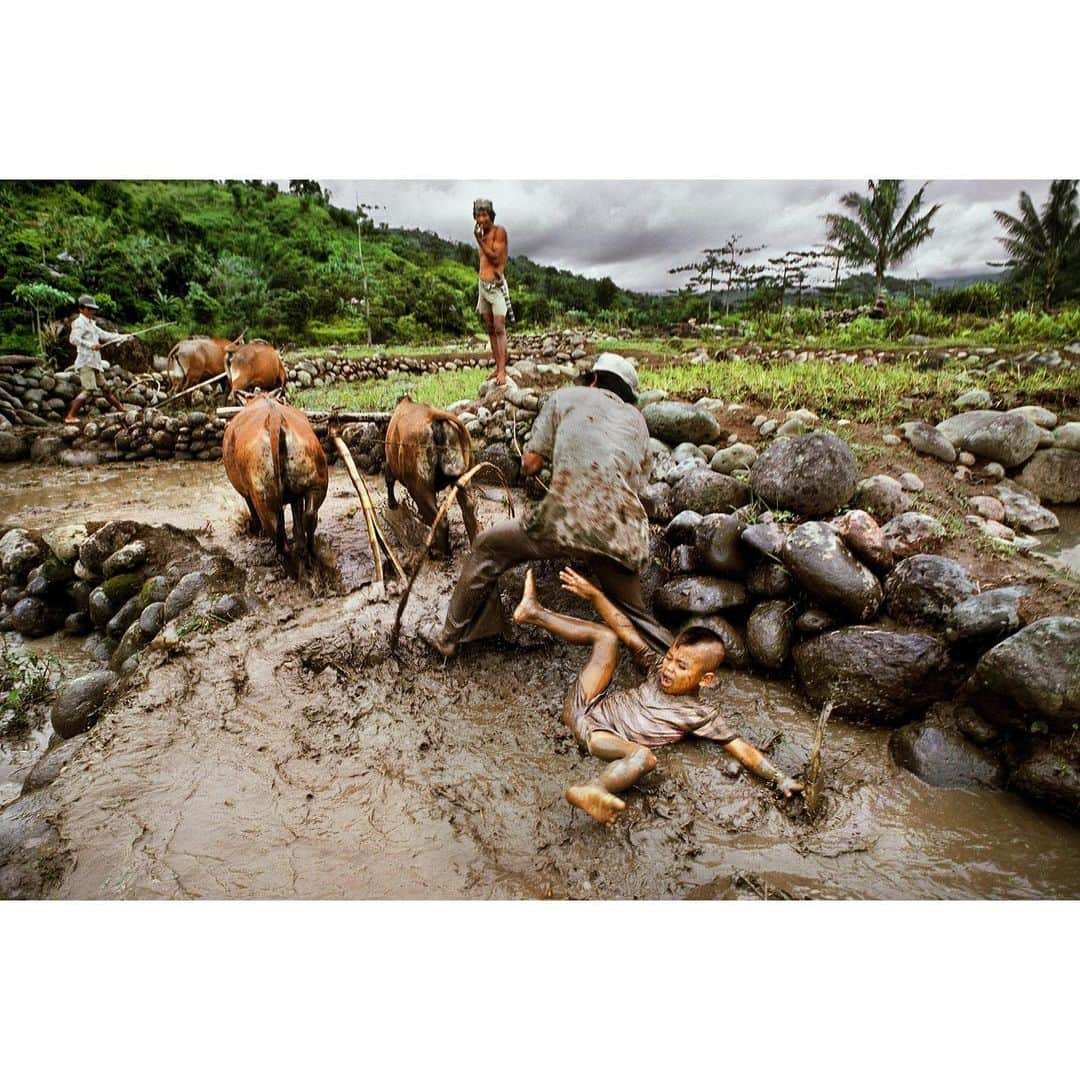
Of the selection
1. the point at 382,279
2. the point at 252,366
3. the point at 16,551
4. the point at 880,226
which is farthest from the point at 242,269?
the point at 880,226

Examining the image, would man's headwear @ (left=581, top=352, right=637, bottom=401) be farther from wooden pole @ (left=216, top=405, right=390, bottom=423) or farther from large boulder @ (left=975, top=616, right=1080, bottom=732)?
large boulder @ (left=975, top=616, right=1080, bottom=732)

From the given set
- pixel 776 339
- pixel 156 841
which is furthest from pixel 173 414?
pixel 776 339

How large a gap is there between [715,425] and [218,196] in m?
2.96

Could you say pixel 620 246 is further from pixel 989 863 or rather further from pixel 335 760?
pixel 989 863

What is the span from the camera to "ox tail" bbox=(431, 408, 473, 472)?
3629 millimetres

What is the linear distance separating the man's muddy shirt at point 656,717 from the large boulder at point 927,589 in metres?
0.92

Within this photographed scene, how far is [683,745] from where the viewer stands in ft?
7.89

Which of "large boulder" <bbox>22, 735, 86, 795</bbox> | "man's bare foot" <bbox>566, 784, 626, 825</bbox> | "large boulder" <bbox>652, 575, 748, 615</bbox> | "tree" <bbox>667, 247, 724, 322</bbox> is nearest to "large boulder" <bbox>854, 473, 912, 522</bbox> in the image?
"large boulder" <bbox>652, 575, 748, 615</bbox>

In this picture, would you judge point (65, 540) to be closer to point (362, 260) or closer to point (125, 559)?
point (125, 559)

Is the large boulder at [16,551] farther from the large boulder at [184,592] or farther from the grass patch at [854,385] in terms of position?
the grass patch at [854,385]

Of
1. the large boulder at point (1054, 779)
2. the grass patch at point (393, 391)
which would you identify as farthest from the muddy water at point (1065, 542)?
the grass patch at point (393, 391)

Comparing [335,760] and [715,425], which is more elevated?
[715,425]

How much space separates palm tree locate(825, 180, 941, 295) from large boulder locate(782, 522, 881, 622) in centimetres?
137

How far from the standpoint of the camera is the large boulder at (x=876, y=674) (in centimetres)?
235
